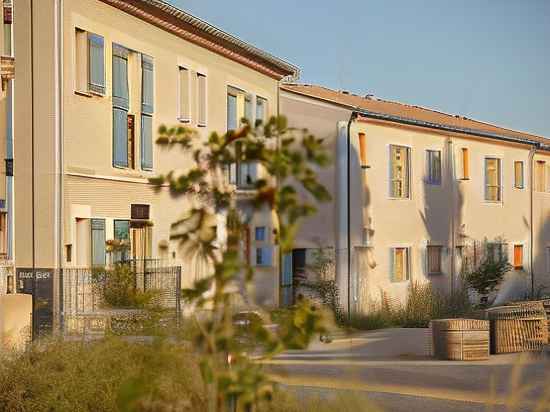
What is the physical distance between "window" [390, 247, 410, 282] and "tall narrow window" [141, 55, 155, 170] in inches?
381

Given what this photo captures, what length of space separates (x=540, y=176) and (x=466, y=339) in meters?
22.5

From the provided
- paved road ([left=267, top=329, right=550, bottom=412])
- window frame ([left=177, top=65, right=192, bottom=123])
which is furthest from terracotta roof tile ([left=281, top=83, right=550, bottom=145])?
paved road ([left=267, top=329, right=550, bottom=412])

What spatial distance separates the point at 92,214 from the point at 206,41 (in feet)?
20.8

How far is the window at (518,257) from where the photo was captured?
117 ft

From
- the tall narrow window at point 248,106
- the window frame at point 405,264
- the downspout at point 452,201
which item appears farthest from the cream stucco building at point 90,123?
the downspout at point 452,201

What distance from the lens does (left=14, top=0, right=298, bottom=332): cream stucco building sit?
61.6 feet

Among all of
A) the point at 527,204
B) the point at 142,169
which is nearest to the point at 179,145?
the point at 142,169

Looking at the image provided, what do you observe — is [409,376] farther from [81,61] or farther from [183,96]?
[183,96]

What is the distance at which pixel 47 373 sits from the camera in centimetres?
962

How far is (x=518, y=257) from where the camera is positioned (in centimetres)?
3581

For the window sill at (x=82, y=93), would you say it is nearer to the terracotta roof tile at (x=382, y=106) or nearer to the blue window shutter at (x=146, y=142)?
the blue window shutter at (x=146, y=142)

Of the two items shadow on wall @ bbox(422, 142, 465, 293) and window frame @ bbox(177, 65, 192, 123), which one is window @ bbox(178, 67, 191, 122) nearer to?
window frame @ bbox(177, 65, 192, 123)

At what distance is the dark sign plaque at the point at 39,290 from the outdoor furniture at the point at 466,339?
22.5ft

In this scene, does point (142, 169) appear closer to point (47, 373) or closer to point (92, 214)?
point (92, 214)
